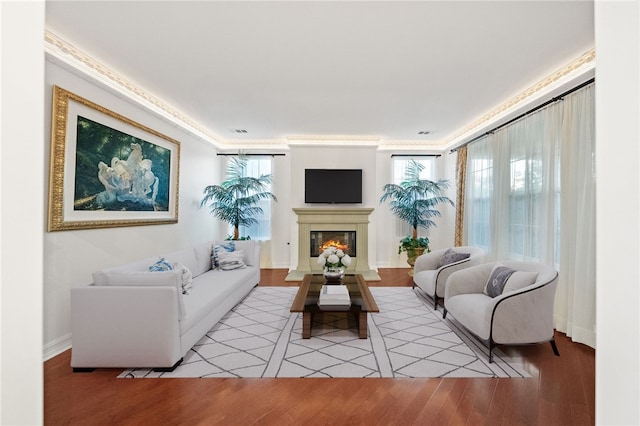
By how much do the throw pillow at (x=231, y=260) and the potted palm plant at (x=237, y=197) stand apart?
1.41 metres

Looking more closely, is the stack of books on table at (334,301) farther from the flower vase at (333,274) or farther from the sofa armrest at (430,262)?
the sofa armrest at (430,262)

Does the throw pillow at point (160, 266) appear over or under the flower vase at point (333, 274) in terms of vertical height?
over

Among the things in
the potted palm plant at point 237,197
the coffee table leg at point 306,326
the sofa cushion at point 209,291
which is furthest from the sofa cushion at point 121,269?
the potted palm plant at point 237,197

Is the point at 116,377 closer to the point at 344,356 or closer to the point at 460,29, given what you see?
the point at 344,356

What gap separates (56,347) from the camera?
9.07ft

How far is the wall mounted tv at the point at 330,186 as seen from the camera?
21.0 feet

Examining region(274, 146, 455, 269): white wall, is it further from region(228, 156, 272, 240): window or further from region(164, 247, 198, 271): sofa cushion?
region(164, 247, 198, 271): sofa cushion

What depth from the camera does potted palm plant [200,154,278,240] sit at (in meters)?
6.10

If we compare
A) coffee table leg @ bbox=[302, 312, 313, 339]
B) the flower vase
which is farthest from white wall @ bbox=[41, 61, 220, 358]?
the flower vase

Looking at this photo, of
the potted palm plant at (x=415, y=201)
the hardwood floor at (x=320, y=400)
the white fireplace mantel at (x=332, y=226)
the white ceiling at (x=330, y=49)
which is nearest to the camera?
the hardwood floor at (x=320, y=400)

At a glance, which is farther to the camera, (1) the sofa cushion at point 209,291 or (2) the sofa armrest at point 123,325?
(1) the sofa cushion at point 209,291
